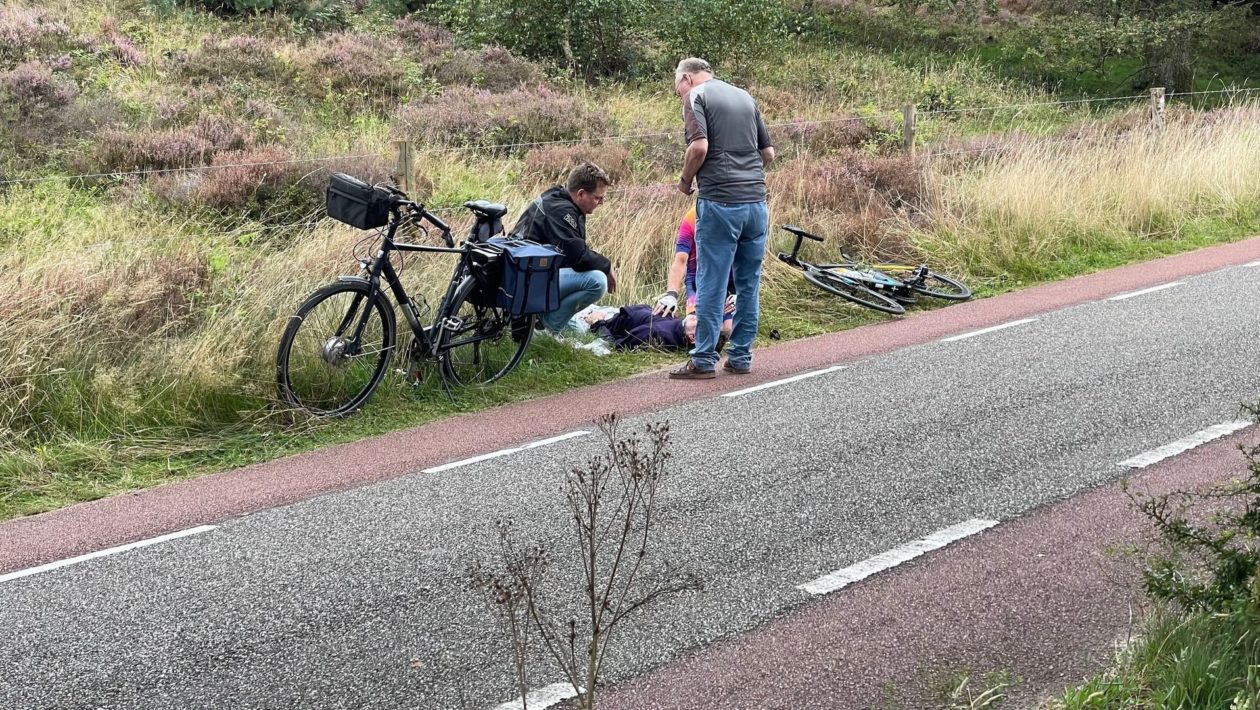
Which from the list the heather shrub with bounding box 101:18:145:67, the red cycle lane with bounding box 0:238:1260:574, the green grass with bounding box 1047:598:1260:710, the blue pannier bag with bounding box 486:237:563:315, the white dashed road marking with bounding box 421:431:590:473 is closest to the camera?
the green grass with bounding box 1047:598:1260:710

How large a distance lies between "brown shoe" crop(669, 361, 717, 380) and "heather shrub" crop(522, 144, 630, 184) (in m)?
6.47

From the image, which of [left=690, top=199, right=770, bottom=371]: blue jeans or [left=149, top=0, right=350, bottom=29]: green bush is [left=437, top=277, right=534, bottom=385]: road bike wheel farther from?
[left=149, top=0, right=350, bottom=29]: green bush

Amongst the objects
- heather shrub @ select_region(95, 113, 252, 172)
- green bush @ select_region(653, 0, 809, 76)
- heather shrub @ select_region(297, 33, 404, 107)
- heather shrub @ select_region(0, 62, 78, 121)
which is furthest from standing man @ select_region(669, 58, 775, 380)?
green bush @ select_region(653, 0, 809, 76)

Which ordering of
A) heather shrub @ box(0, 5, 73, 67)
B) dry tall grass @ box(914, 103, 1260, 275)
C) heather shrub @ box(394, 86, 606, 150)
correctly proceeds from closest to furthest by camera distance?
dry tall grass @ box(914, 103, 1260, 275) → heather shrub @ box(394, 86, 606, 150) → heather shrub @ box(0, 5, 73, 67)

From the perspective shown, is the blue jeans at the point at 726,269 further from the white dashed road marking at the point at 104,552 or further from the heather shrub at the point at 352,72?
the heather shrub at the point at 352,72

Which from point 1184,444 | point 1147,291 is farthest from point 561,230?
point 1147,291

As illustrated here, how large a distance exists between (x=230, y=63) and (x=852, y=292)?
14.6 m

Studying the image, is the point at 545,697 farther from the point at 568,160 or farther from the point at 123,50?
the point at 123,50

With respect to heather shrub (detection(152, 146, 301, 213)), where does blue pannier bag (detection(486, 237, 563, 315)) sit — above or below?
above

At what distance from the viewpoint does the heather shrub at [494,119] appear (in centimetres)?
1778

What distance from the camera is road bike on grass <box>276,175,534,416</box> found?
740 cm

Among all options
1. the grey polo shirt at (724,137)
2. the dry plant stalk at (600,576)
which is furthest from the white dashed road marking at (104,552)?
the grey polo shirt at (724,137)

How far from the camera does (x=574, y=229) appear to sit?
28.4 feet

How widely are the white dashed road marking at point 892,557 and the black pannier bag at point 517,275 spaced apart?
147 inches
